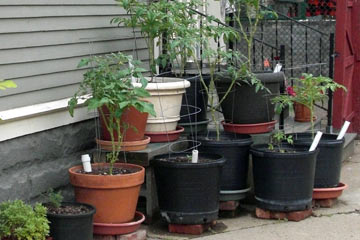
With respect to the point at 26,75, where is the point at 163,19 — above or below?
above

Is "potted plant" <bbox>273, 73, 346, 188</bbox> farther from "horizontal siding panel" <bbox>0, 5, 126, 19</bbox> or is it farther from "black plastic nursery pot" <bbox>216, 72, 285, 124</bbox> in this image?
"horizontal siding panel" <bbox>0, 5, 126, 19</bbox>

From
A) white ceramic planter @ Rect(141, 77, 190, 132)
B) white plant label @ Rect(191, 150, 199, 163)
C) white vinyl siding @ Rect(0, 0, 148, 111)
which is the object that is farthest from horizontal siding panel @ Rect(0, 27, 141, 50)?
white plant label @ Rect(191, 150, 199, 163)

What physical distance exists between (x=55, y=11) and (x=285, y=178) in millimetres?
2198

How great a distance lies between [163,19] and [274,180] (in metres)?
1.63

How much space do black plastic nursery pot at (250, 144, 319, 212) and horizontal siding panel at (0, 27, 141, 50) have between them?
1620 millimetres

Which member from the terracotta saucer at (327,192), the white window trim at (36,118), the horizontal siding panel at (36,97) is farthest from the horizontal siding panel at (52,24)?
the terracotta saucer at (327,192)

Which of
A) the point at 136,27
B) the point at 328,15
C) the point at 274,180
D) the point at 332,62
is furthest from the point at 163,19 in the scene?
the point at 328,15

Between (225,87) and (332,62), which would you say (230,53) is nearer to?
(225,87)

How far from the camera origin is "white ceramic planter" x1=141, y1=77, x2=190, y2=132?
5.60 m

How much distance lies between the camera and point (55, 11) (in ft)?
17.1

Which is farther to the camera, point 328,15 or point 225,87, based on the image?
point 328,15

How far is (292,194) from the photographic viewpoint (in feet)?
17.7

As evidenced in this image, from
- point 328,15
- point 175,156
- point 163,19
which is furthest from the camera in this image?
point 328,15

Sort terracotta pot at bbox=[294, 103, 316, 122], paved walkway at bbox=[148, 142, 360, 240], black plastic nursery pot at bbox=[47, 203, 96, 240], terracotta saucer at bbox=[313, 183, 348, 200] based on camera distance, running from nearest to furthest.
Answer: black plastic nursery pot at bbox=[47, 203, 96, 240]
paved walkway at bbox=[148, 142, 360, 240]
terracotta saucer at bbox=[313, 183, 348, 200]
terracotta pot at bbox=[294, 103, 316, 122]
